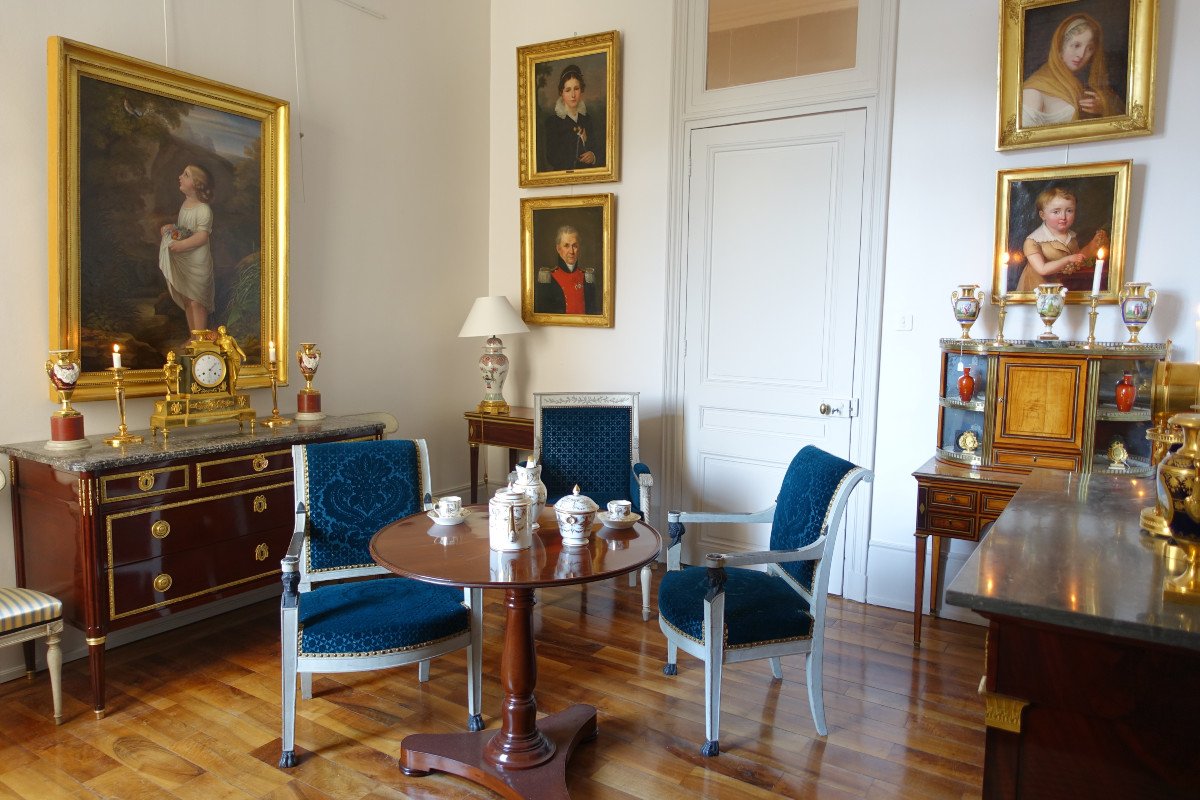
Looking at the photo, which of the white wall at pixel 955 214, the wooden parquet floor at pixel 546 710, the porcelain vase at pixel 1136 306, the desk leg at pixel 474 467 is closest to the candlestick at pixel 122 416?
the wooden parquet floor at pixel 546 710

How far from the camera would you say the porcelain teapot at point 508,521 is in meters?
2.57

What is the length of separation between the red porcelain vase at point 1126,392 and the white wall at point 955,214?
321 mm

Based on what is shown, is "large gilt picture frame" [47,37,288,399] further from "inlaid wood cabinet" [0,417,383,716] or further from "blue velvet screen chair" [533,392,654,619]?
"blue velvet screen chair" [533,392,654,619]

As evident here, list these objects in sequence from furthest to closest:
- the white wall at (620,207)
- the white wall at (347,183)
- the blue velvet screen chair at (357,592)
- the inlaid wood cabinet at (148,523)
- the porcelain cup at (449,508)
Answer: the white wall at (620,207) < the white wall at (347,183) < the inlaid wood cabinet at (148,523) < the porcelain cup at (449,508) < the blue velvet screen chair at (357,592)

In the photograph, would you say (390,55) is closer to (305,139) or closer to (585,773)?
(305,139)

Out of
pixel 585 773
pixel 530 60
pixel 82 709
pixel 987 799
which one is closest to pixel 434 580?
pixel 585 773

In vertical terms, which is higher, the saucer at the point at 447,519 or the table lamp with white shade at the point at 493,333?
the table lamp with white shade at the point at 493,333

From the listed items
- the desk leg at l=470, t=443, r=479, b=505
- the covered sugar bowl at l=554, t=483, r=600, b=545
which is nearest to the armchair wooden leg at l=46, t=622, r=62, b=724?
the covered sugar bowl at l=554, t=483, r=600, b=545

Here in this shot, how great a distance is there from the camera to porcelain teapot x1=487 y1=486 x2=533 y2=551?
8.43 feet

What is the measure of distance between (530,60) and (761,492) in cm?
325

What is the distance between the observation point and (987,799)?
1560 mm

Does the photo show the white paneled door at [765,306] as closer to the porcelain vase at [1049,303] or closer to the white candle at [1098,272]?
the porcelain vase at [1049,303]

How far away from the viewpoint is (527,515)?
264 cm

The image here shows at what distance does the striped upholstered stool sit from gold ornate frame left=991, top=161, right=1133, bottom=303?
4348 mm
